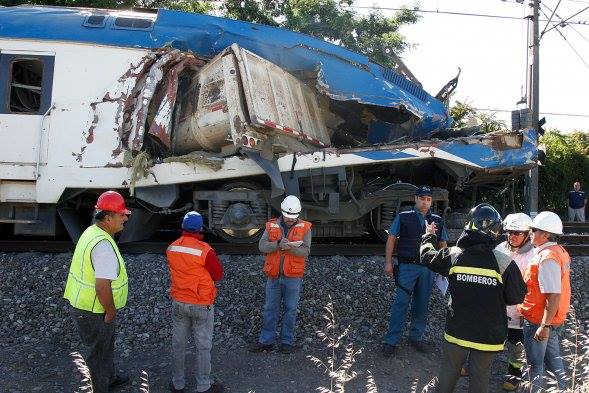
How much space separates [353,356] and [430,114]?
373 centimetres

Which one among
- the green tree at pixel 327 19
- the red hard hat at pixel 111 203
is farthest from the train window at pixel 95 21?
the green tree at pixel 327 19

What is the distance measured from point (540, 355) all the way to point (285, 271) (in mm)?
2046

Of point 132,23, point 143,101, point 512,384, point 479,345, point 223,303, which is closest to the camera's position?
point 479,345

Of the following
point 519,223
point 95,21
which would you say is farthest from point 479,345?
point 95,21

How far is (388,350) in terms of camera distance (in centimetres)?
461

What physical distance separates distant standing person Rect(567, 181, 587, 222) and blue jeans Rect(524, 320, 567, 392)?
37.0 ft

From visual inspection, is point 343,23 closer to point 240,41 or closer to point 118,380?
point 240,41

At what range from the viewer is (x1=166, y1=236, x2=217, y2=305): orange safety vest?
3896mm

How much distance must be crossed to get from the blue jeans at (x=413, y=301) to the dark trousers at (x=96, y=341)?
7.53 ft

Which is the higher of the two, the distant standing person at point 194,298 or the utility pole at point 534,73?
the utility pole at point 534,73

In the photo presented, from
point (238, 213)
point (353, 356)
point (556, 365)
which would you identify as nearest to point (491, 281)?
point (556, 365)

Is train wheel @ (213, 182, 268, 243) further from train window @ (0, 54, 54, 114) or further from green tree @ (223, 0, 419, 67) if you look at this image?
green tree @ (223, 0, 419, 67)

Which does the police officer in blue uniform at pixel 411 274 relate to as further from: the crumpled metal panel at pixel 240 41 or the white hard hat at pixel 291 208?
the crumpled metal panel at pixel 240 41

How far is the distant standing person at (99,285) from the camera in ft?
11.7
